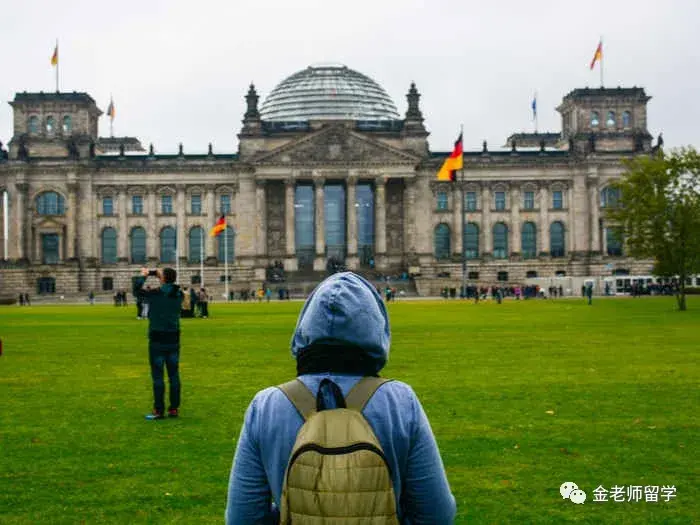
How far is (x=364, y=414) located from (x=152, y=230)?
389 feet

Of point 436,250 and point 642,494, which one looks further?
point 436,250

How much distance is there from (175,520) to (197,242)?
112 meters

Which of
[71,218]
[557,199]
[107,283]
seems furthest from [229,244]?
[557,199]

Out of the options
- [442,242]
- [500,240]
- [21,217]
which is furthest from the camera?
[500,240]

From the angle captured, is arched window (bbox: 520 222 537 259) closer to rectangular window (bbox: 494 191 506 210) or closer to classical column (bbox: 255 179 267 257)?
rectangular window (bbox: 494 191 506 210)

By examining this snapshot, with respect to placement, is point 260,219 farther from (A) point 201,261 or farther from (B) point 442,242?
(B) point 442,242

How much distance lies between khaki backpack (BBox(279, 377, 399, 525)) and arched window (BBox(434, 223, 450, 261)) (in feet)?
385

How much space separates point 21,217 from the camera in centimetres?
11881

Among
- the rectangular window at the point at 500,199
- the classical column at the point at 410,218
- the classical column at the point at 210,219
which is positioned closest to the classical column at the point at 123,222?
the classical column at the point at 210,219

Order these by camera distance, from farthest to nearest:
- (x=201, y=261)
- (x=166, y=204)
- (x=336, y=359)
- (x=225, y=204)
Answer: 1. (x=166, y=204)
2. (x=225, y=204)
3. (x=201, y=261)
4. (x=336, y=359)

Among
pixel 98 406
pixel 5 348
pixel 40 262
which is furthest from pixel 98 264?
pixel 98 406

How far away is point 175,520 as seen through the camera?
1027 centimetres

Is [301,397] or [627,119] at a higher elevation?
[627,119]

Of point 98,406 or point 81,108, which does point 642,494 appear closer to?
point 98,406
